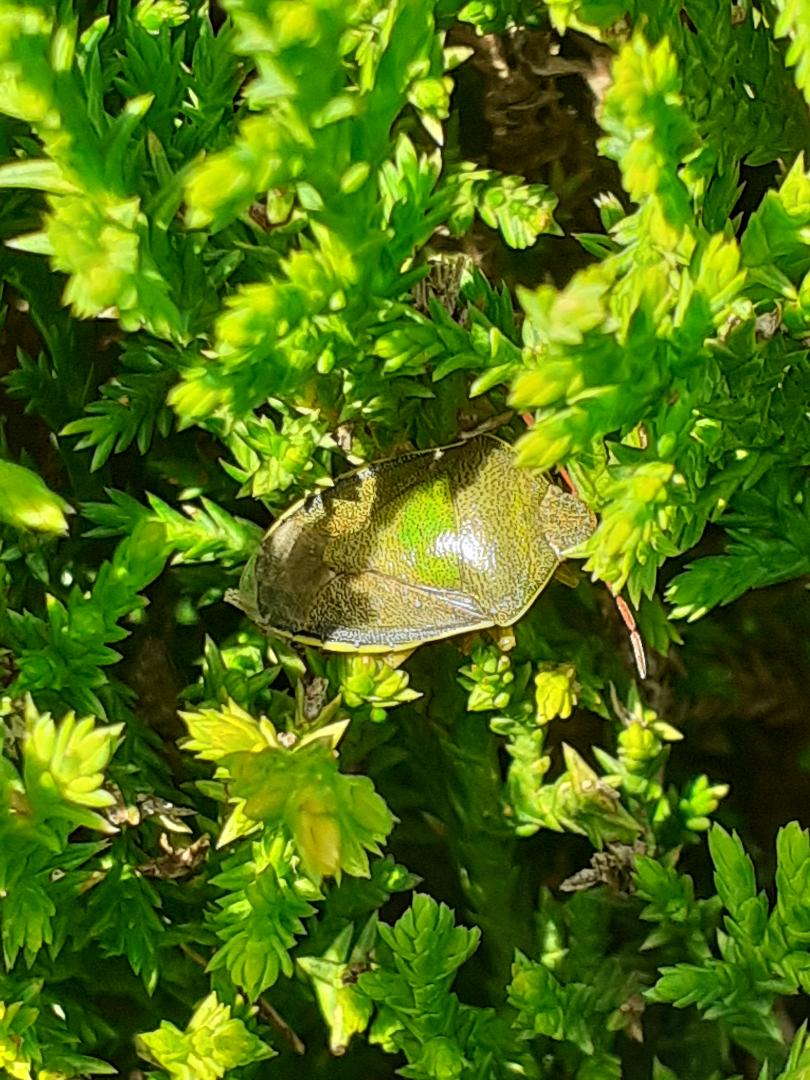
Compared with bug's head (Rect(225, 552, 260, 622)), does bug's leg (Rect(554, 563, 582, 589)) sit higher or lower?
lower

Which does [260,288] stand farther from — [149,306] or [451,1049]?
[451,1049]

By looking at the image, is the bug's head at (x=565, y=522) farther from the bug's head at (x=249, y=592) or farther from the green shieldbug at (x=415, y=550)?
the bug's head at (x=249, y=592)

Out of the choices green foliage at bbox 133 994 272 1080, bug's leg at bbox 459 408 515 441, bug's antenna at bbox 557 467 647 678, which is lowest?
green foliage at bbox 133 994 272 1080

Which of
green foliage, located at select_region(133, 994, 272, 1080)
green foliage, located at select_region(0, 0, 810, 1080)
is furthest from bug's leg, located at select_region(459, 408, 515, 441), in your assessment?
green foliage, located at select_region(133, 994, 272, 1080)

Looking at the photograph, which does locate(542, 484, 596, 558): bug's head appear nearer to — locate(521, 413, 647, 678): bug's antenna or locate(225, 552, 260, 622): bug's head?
locate(521, 413, 647, 678): bug's antenna

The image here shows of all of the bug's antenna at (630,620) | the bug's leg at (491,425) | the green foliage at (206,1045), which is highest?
the bug's leg at (491,425)

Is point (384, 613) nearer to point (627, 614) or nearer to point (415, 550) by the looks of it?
point (415, 550)

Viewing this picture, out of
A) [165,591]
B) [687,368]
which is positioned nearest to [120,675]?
[165,591]

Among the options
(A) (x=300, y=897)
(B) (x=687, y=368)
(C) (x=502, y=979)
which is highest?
(B) (x=687, y=368)

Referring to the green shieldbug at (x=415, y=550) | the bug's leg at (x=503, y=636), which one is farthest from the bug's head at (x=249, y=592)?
the bug's leg at (x=503, y=636)
